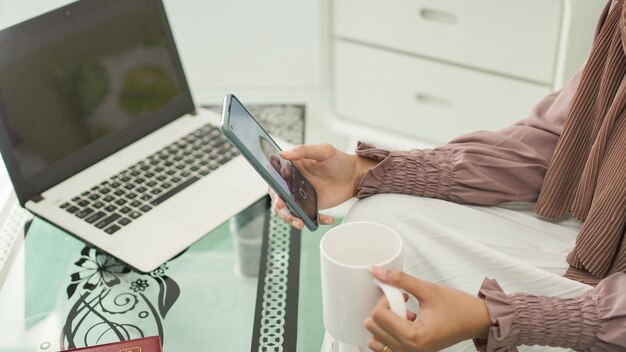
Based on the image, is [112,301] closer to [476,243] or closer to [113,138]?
[113,138]

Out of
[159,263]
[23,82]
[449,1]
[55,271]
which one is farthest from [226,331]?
[449,1]

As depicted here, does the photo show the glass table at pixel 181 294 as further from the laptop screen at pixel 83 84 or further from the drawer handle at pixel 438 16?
the drawer handle at pixel 438 16

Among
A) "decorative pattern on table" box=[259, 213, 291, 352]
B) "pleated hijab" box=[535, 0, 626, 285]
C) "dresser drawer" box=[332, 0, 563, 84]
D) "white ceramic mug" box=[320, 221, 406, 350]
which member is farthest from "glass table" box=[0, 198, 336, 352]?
"dresser drawer" box=[332, 0, 563, 84]

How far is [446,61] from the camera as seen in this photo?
168cm

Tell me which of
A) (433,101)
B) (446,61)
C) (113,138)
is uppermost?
(113,138)

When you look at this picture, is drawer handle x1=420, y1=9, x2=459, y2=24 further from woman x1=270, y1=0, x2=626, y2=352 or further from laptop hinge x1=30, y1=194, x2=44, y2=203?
laptop hinge x1=30, y1=194, x2=44, y2=203

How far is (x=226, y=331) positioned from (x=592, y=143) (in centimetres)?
52

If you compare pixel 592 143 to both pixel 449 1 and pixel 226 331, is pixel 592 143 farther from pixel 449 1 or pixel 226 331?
pixel 449 1

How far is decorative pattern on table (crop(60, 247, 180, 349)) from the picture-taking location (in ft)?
2.97

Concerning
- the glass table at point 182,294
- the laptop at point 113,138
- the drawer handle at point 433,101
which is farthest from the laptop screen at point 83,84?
the drawer handle at point 433,101

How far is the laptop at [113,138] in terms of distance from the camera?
104 cm

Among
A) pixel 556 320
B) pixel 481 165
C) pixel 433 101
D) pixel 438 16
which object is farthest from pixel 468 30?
pixel 556 320

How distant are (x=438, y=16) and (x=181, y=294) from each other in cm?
96

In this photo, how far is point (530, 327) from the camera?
805 millimetres
